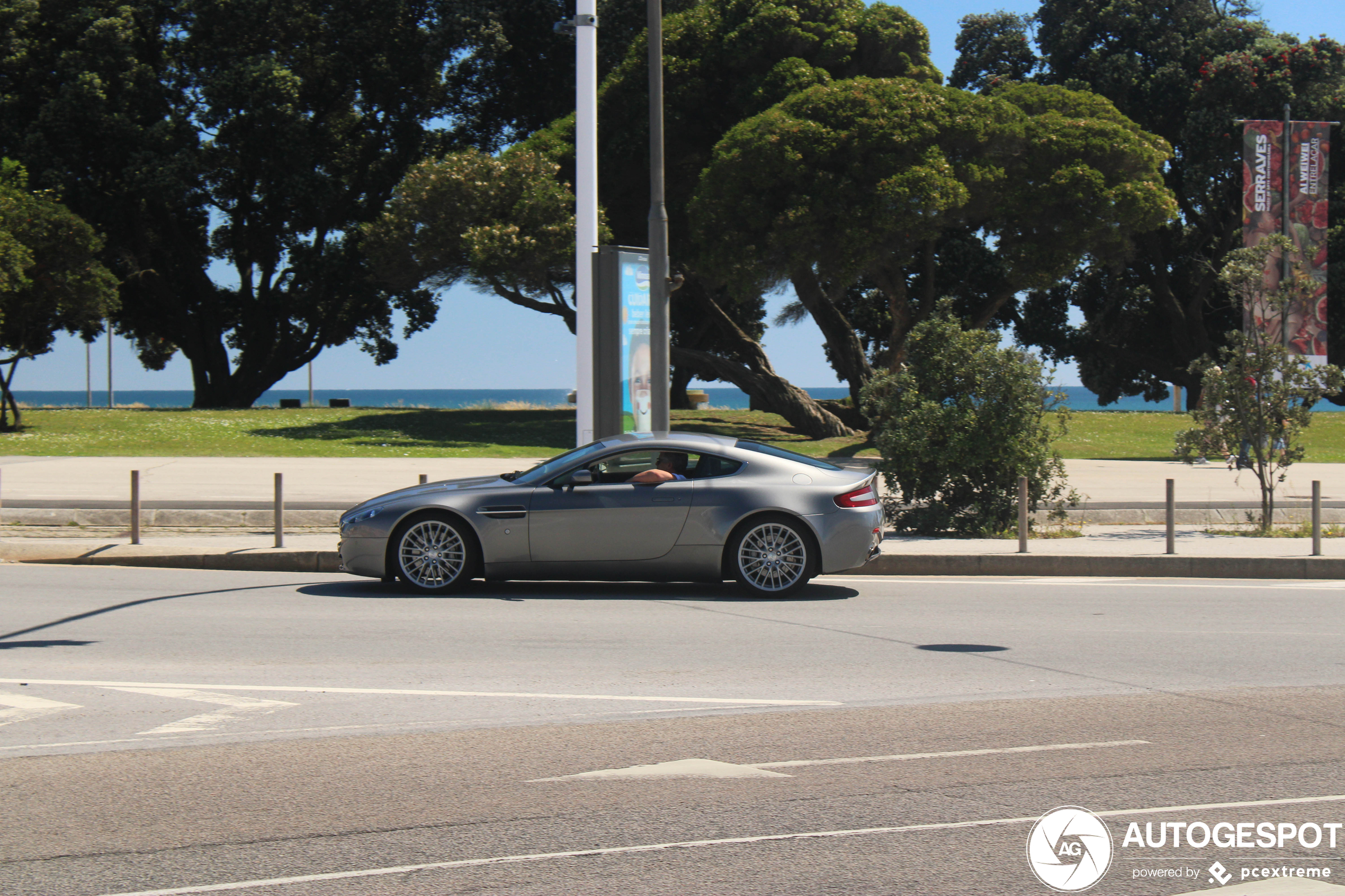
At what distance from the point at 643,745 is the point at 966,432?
1005cm

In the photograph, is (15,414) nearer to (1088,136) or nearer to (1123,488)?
(1123,488)

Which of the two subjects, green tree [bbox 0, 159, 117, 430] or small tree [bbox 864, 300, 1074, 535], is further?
green tree [bbox 0, 159, 117, 430]

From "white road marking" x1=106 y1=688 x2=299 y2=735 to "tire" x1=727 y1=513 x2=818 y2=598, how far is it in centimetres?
491

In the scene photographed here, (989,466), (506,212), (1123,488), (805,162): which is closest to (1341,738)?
(989,466)

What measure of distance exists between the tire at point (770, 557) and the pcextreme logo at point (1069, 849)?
5.94 m

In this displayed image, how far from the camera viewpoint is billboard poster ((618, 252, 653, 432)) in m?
14.8

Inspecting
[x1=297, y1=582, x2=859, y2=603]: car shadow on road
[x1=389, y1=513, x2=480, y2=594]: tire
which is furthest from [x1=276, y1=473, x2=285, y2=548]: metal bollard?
[x1=389, y1=513, x2=480, y2=594]: tire

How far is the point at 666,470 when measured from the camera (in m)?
10.7

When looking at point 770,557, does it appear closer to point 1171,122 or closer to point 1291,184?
point 1291,184

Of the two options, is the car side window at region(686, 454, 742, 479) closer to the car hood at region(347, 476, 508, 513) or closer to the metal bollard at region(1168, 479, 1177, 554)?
the car hood at region(347, 476, 508, 513)

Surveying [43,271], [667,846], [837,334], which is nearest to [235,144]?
[43,271]

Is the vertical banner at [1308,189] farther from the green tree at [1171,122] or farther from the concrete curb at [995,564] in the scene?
the concrete curb at [995,564]

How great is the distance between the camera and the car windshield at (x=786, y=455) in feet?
35.7

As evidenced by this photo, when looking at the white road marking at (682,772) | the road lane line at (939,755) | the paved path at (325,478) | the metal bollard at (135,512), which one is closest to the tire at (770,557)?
the road lane line at (939,755)
